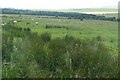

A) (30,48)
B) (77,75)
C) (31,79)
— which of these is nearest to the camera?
(31,79)

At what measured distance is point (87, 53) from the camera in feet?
107

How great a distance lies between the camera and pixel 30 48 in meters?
35.0

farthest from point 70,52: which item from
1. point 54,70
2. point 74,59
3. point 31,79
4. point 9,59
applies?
point 31,79

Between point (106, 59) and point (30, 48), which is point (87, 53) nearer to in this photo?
point (106, 59)

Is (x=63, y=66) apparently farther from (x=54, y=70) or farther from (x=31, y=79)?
(x=31, y=79)

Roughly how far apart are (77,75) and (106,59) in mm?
4325

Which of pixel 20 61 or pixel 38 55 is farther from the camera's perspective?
pixel 38 55

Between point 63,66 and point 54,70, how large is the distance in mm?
978

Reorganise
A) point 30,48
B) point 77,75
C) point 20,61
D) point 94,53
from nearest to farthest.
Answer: point 77,75
point 20,61
point 94,53
point 30,48

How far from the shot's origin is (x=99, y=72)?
93.8ft

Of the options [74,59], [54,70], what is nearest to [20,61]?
[54,70]

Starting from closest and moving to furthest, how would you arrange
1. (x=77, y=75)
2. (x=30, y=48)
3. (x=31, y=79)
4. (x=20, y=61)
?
(x=31, y=79) < (x=77, y=75) < (x=20, y=61) < (x=30, y=48)

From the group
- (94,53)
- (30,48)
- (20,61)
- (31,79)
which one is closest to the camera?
(31,79)

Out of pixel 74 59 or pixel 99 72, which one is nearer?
pixel 99 72
